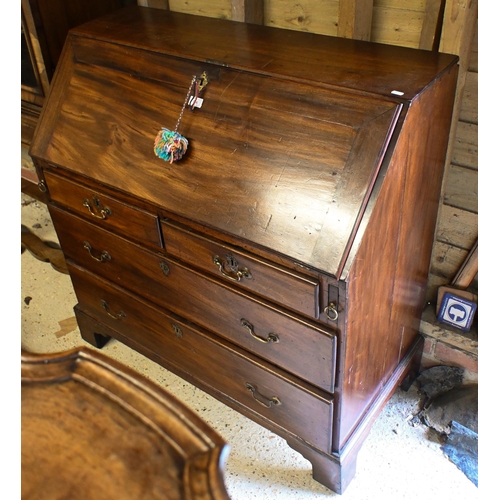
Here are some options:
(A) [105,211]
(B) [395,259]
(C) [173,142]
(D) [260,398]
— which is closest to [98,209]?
(A) [105,211]

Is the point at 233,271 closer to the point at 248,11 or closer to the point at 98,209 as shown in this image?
the point at 98,209

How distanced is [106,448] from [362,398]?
932 millimetres

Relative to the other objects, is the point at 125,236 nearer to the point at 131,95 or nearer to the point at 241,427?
the point at 131,95

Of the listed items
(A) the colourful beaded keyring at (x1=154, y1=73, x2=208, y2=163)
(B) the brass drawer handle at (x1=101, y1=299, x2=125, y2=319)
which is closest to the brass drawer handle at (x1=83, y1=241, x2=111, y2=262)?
(B) the brass drawer handle at (x1=101, y1=299, x2=125, y2=319)

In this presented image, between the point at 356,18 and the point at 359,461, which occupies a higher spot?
the point at 356,18

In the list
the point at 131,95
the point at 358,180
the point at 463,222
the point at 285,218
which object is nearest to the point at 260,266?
the point at 285,218

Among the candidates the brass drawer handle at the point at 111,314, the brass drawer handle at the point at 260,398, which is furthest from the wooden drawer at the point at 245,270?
the brass drawer handle at the point at 111,314

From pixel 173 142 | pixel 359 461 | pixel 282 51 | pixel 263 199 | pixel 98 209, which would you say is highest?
pixel 282 51

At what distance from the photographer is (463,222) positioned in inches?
68.5

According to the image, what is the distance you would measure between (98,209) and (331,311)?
0.82 metres

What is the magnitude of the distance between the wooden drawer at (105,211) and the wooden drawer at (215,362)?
10.9 inches

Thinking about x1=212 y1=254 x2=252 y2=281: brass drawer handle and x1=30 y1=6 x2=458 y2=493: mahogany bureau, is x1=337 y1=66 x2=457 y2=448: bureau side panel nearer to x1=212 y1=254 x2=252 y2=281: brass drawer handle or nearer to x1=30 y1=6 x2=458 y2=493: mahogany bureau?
x1=30 y1=6 x2=458 y2=493: mahogany bureau

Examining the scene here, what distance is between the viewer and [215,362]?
5.73 feet

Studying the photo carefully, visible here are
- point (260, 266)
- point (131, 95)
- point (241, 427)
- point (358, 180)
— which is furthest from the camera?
point (241, 427)
